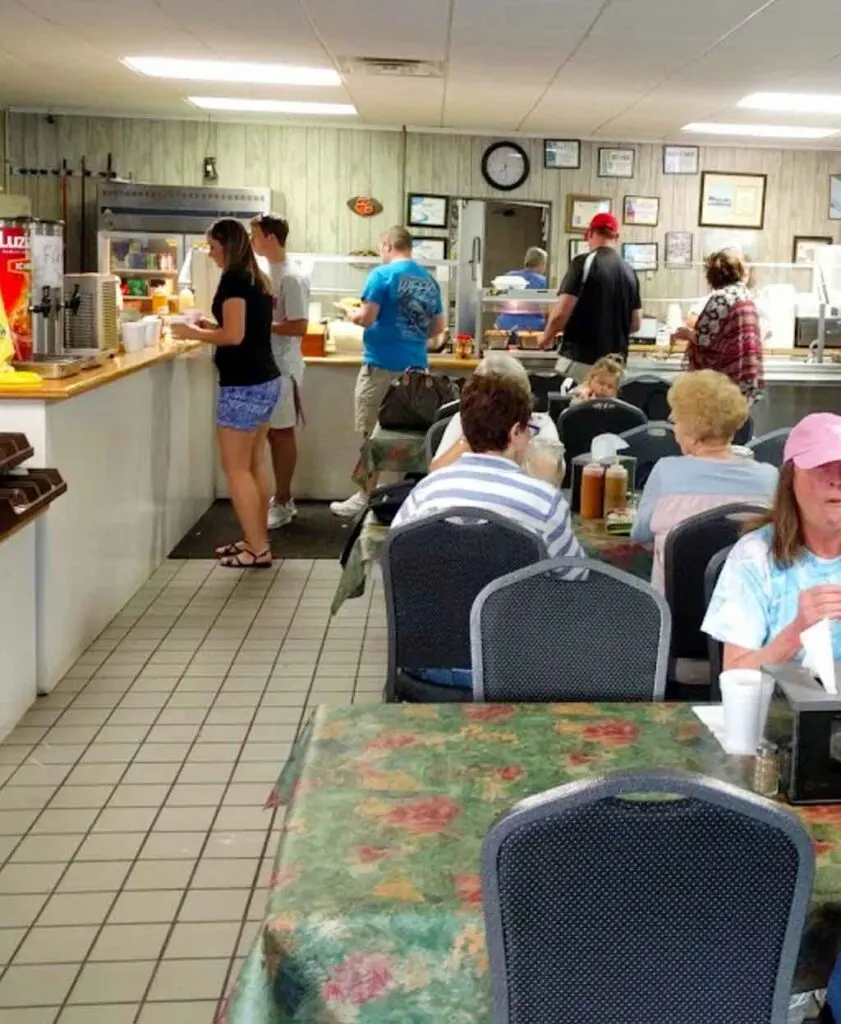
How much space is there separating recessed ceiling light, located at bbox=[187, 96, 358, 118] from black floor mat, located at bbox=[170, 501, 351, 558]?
2792mm

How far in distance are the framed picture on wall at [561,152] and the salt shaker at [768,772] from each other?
323 inches

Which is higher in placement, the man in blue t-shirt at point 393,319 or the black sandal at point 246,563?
the man in blue t-shirt at point 393,319

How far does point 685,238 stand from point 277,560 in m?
5.18

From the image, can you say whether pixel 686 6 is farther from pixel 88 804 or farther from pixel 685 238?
pixel 685 238

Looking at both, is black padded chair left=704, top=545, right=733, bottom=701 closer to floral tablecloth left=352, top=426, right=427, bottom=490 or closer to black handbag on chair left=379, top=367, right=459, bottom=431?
floral tablecloth left=352, top=426, right=427, bottom=490

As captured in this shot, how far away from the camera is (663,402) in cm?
610

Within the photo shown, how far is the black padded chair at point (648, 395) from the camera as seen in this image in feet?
20.0

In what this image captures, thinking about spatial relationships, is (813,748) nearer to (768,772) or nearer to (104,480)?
(768,772)

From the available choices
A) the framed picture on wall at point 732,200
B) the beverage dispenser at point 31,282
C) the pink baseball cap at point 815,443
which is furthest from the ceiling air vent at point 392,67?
the pink baseball cap at point 815,443

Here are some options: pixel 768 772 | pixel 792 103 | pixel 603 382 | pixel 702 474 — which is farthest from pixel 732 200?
pixel 768 772

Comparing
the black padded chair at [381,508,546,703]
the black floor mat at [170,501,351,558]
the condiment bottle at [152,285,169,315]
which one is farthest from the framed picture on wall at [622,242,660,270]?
the black padded chair at [381,508,546,703]

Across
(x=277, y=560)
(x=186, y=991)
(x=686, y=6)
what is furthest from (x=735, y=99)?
(x=186, y=991)

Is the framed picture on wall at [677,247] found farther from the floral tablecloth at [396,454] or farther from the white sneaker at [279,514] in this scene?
the floral tablecloth at [396,454]

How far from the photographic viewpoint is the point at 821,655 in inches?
67.7
